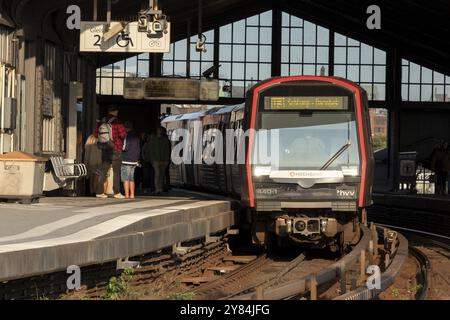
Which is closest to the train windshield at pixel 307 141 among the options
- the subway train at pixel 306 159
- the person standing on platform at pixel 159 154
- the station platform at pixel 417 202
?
the subway train at pixel 306 159

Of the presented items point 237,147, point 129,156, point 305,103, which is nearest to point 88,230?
point 305,103

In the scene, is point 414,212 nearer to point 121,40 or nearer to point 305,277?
point 121,40

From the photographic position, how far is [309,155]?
1755 cm

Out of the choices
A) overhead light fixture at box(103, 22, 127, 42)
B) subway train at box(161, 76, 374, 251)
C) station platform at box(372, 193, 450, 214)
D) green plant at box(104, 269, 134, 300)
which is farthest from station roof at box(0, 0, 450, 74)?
green plant at box(104, 269, 134, 300)

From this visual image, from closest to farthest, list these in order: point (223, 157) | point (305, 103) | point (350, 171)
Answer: point (350, 171)
point (305, 103)
point (223, 157)

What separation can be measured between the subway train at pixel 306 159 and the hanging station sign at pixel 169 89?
762 centimetres

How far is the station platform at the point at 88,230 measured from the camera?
10.3m

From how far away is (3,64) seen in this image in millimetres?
19859

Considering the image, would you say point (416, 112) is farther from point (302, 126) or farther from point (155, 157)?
point (302, 126)

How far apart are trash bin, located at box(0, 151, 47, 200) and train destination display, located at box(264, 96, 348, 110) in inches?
165

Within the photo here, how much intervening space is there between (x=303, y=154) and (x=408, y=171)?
20160mm

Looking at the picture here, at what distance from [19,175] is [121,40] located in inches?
194

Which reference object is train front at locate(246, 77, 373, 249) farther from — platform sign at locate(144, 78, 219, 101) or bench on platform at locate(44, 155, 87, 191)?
platform sign at locate(144, 78, 219, 101)
